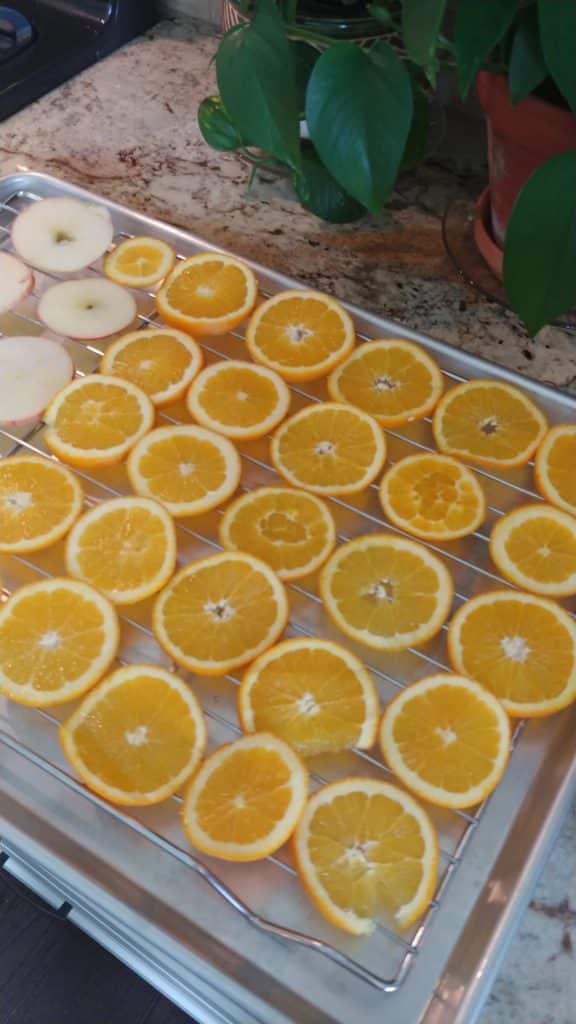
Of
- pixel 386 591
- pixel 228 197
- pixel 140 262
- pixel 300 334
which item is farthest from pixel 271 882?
pixel 228 197

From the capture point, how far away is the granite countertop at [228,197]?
1265 millimetres

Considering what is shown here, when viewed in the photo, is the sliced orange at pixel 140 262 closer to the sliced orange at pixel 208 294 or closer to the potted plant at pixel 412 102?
the sliced orange at pixel 208 294

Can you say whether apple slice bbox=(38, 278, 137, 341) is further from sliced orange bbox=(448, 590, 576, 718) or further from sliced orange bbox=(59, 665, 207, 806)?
sliced orange bbox=(448, 590, 576, 718)

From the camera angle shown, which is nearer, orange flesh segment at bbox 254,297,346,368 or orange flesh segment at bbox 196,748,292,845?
orange flesh segment at bbox 196,748,292,845

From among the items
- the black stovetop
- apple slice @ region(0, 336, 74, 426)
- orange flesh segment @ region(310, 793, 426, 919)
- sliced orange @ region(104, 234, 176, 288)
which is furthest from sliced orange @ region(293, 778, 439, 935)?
the black stovetop

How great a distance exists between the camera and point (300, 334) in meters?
1.16

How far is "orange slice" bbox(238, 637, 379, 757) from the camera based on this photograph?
868 millimetres

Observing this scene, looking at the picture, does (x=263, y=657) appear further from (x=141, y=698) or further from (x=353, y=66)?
(x=353, y=66)

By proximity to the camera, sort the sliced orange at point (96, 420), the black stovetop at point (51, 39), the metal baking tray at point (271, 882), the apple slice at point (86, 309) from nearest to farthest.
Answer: the metal baking tray at point (271, 882) → the sliced orange at point (96, 420) → the apple slice at point (86, 309) → the black stovetop at point (51, 39)

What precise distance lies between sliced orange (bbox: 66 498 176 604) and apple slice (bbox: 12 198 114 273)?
42 cm

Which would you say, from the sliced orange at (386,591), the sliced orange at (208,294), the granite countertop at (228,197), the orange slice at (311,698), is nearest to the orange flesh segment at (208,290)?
the sliced orange at (208,294)

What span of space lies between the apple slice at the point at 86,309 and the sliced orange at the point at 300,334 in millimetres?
→ 176

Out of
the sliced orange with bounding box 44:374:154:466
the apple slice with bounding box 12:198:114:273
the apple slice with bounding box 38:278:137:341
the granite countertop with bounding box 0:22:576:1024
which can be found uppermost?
the granite countertop with bounding box 0:22:576:1024

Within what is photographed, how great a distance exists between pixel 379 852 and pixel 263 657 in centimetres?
22
